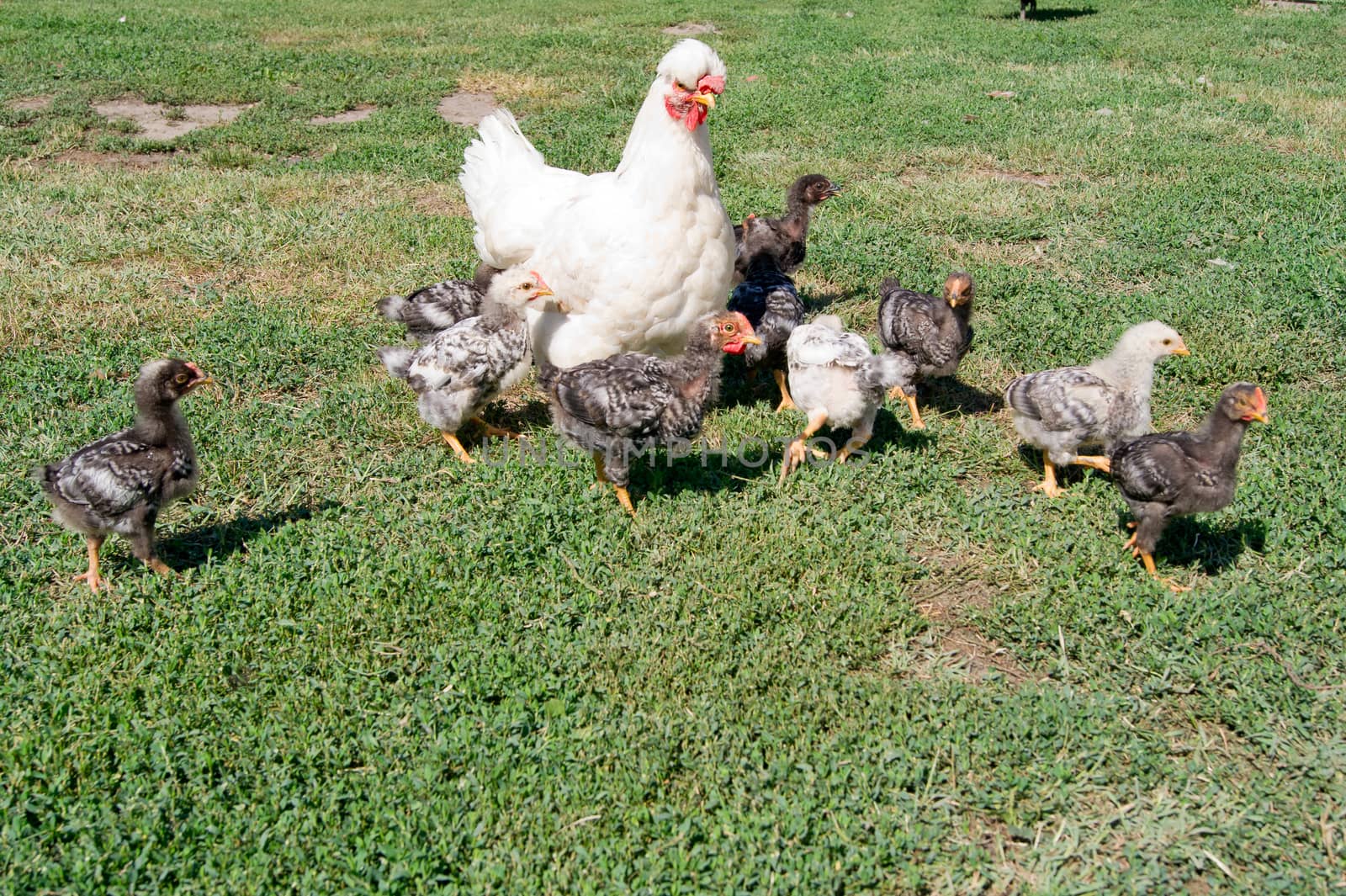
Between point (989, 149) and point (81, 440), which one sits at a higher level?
point (989, 149)

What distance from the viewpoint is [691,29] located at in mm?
17766

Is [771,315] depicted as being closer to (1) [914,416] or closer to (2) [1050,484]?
(1) [914,416]

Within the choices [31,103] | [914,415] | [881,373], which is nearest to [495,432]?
[881,373]

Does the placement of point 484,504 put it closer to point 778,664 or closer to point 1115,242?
point 778,664

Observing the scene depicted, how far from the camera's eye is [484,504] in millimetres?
5426

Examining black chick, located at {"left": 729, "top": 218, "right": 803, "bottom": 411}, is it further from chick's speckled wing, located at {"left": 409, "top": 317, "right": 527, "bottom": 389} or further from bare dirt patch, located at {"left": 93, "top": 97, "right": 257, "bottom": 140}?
bare dirt patch, located at {"left": 93, "top": 97, "right": 257, "bottom": 140}

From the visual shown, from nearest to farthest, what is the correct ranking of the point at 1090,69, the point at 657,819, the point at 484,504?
1. the point at 657,819
2. the point at 484,504
3. the point at 1090,69

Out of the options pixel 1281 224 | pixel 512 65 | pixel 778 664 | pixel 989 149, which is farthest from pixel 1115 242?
pixel 512 65

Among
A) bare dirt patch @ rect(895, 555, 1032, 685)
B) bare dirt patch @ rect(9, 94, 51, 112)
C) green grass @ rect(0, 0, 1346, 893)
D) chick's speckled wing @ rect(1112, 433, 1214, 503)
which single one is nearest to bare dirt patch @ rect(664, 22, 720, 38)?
green grass @ rect(0, 0, 1346, 893)

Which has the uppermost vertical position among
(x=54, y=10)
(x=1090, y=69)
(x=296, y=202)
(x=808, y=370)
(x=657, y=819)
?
(x=54, y=10)

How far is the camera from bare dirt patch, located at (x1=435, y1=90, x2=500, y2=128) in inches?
488

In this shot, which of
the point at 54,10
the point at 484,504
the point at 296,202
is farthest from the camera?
the point at 54,10

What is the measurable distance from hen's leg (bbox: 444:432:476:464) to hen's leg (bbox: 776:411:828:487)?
185 cm

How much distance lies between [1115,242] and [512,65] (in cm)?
945
